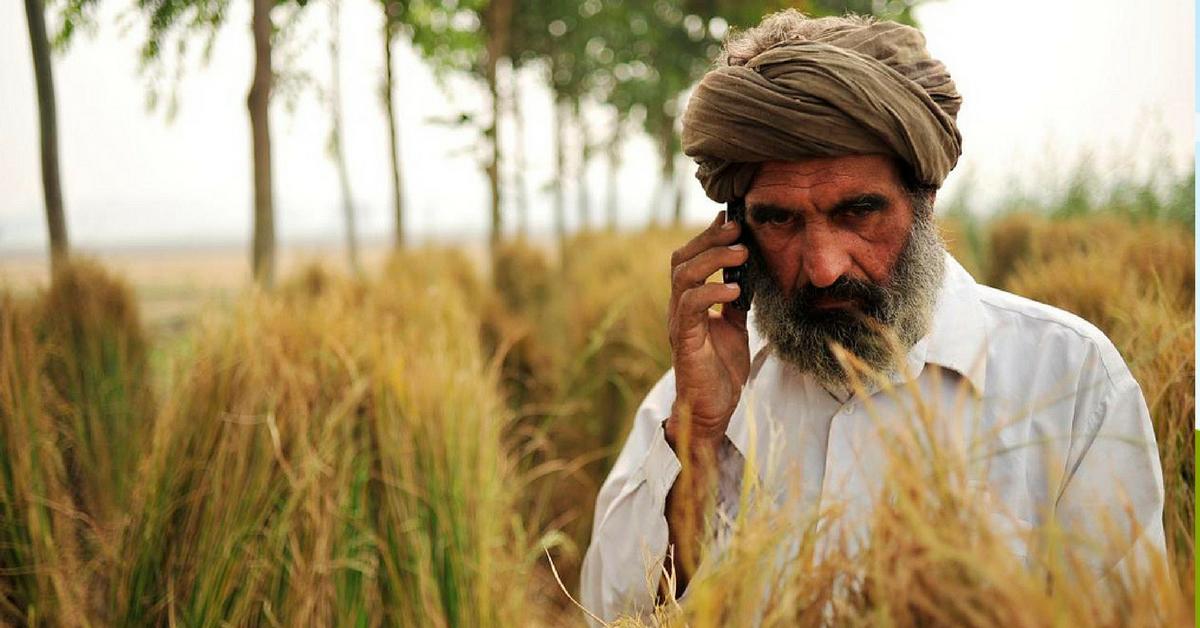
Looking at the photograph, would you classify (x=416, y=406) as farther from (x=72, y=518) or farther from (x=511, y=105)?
(x=511, y=105)

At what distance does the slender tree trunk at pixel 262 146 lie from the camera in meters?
3.57

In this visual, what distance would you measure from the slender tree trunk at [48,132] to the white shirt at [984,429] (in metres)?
2.25

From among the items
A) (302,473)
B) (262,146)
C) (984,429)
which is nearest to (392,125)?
(262,146)

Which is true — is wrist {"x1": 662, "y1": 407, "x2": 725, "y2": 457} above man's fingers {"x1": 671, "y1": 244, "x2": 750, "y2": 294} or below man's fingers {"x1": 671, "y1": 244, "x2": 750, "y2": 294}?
below

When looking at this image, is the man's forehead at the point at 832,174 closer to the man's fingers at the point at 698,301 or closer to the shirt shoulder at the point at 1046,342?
the man's fingers at the point at 698,301

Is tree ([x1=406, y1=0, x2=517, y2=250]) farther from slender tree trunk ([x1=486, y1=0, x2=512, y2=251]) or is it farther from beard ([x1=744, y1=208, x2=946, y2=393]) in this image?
beard ([x1=744, y1=208, x2=946, y2=393])

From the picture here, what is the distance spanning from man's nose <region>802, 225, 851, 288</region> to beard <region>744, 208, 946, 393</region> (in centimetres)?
5

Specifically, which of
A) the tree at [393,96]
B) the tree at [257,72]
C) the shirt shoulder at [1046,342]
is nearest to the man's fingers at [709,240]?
the shirt shoulder at [1046,342]

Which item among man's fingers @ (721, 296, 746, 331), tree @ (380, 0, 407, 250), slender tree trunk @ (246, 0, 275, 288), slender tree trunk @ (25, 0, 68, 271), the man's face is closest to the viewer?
the man's face

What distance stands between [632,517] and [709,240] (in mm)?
549

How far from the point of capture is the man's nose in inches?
57.4

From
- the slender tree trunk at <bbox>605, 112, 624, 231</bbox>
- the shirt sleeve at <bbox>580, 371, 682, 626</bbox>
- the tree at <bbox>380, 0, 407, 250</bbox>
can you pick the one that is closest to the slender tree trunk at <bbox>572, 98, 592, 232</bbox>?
the slender tree trunk at <bbox>605, 112, 624, 231</bbox>

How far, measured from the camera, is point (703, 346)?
1.57 meters

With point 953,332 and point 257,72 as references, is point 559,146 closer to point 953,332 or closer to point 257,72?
point 257,72
